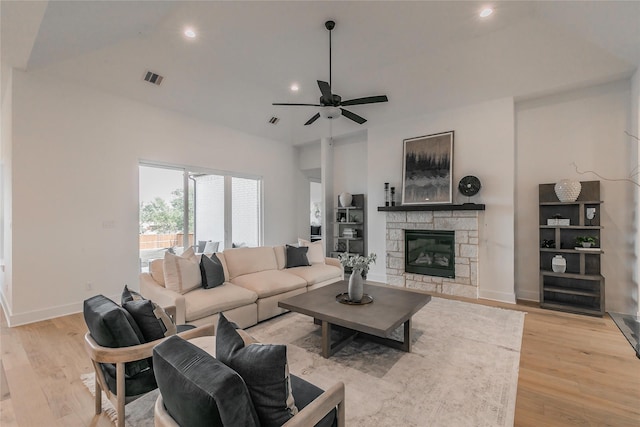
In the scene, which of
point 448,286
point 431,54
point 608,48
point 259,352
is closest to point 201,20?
point 431,54

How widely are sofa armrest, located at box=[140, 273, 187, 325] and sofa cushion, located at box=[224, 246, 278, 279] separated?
1.00 metres

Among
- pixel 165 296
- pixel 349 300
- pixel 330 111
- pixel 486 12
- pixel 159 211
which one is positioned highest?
pixel 486 12

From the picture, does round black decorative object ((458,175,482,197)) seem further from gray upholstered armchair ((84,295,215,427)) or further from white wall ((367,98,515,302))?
gray upholstered armchair ((84,295,215,427))

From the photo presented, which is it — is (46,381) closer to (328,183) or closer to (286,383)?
(286,383)

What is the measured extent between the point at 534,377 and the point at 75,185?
584cm

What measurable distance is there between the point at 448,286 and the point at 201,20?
5.43 metres

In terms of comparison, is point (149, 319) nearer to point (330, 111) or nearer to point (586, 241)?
point (330, 111)

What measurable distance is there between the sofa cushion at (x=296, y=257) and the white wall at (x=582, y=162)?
354 cm

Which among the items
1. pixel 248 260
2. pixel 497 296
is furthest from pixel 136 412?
pixel 497 296

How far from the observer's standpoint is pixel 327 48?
13.6ft

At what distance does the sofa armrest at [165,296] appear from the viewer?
9.00 feet

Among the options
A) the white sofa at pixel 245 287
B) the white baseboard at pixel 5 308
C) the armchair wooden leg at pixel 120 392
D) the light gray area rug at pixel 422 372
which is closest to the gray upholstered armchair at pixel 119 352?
the armchair wooden leg at pixel 120 392

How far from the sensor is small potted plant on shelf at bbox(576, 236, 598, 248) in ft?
12.8

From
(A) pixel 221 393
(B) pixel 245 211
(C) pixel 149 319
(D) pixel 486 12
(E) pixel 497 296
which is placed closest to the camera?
(A) pixel 221 393
